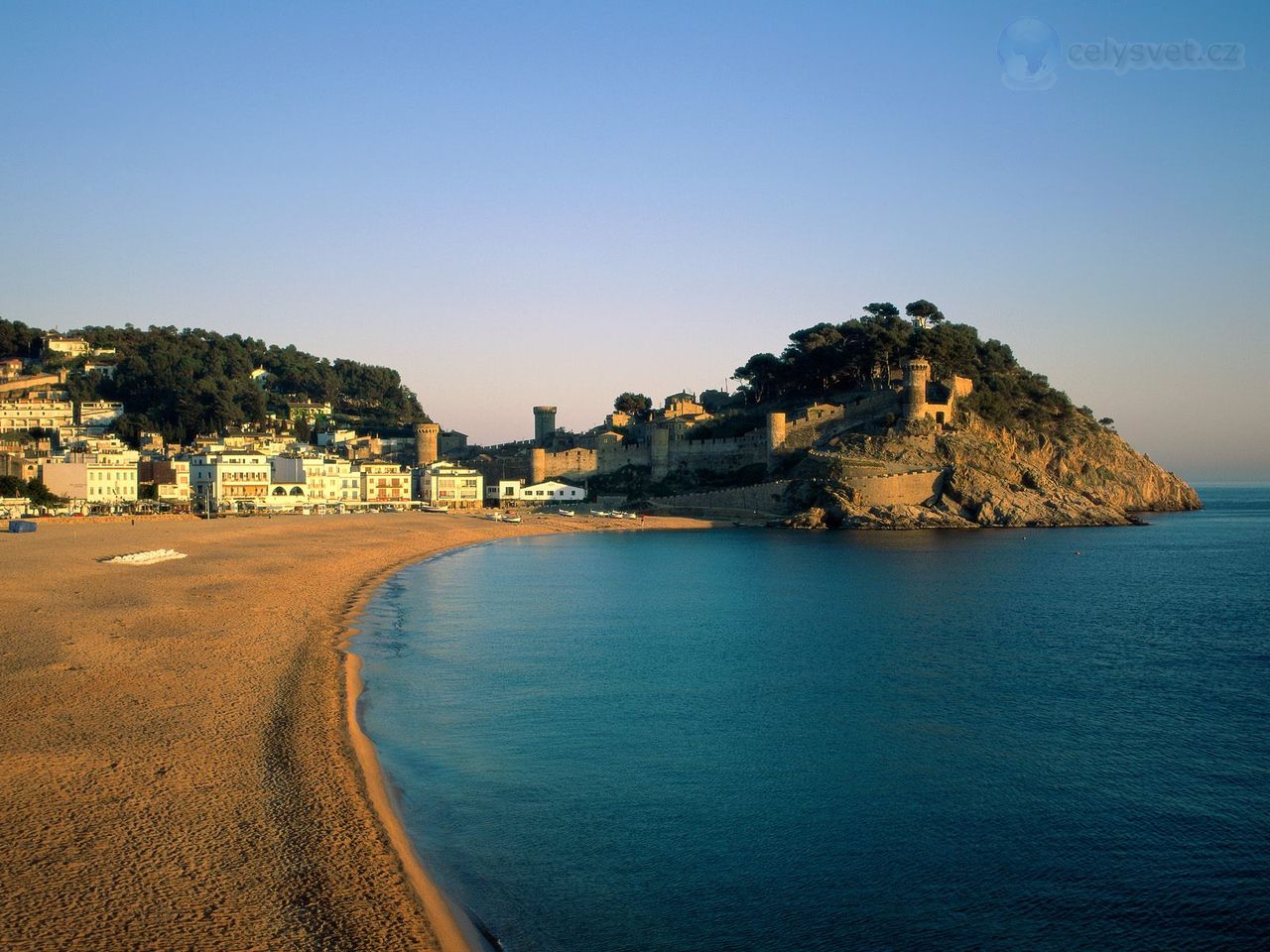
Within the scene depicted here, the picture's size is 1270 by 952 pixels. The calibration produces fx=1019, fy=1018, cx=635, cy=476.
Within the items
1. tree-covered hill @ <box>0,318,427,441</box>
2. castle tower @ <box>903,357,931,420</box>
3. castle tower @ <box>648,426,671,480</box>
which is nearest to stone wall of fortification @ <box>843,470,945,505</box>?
castle tower @ <box>903,357,931,420</box>

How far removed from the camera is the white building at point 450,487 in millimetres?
62000

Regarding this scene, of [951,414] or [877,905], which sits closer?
[877,905]

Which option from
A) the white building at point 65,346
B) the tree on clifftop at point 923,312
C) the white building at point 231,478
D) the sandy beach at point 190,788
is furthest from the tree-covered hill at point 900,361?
the white building at point 65,346

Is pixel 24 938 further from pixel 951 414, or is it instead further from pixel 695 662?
pixel 951 414

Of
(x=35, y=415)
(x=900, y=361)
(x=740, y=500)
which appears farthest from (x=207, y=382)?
(x=900, y=361)

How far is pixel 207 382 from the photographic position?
250 ft

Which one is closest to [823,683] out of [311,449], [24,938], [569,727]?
[569,727]

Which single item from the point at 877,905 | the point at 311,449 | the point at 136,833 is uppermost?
the point at 311,449

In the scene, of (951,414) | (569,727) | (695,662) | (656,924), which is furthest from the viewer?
(951,414)

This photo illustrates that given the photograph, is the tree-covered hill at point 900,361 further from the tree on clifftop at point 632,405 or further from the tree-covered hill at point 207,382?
the tree-covered hill at point 207,382

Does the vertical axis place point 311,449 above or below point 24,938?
above

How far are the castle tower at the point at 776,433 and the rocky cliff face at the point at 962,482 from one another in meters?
2.67

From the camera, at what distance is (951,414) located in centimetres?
5378

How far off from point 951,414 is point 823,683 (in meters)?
41.4
